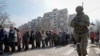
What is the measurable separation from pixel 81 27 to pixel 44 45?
15.0 metres

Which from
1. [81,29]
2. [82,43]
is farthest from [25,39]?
[82,43]

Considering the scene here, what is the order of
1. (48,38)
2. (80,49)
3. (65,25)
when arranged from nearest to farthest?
(80,49) → (48,38) → (65,25)

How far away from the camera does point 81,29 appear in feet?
32.0

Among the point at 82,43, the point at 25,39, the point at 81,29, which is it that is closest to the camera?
the point at 82,43

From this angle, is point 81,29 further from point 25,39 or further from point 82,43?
point 25,39

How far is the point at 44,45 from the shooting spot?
80.6ft

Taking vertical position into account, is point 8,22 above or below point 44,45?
above

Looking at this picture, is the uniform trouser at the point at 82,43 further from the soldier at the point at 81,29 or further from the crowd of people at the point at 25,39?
the crowd of people at the point at 25,39

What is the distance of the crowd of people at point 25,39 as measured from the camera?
709 inches

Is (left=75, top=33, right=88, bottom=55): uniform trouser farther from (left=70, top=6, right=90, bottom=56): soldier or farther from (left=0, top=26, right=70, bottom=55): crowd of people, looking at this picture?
(left=0, top=26, right=70, bottom=55): crowd of people

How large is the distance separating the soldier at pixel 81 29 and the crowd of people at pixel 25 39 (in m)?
7.85

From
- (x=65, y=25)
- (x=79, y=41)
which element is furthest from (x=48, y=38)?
(x=65, y=25)

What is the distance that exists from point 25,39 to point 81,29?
11073 millimetres

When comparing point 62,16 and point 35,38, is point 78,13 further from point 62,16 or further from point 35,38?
point 62,16
